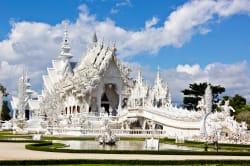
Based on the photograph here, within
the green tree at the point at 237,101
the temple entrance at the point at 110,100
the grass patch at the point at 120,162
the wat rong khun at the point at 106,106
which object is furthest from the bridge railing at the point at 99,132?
the grass patch at the point at 120,162

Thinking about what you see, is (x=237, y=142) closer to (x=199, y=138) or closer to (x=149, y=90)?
(x=199, y=138)

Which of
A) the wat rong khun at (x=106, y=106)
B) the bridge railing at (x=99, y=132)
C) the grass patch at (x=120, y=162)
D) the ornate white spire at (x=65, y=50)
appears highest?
the ornate white spire at (x=65, y=50)

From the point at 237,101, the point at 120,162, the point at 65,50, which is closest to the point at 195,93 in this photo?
the point at 237,101

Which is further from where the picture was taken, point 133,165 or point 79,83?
point 79,83

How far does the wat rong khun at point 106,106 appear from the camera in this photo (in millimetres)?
42537

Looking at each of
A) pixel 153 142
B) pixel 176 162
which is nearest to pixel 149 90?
pixel 153 142

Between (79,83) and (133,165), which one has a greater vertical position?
(79,83)

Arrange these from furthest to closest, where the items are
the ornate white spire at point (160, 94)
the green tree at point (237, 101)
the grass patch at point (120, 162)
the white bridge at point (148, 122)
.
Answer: the green tree at point (237, 101) → the ornate white spire at point (160, 94) → the white bridge at point (148, 122) → the grass patch at point (120, 162)

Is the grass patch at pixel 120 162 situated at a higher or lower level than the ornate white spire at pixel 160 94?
lower

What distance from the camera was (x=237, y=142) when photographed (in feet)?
101

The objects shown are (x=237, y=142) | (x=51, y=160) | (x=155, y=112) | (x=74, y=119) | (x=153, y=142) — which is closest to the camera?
(x=51, y=160)

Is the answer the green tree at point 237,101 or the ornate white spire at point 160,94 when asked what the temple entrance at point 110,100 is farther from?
the green tree at point 237,101

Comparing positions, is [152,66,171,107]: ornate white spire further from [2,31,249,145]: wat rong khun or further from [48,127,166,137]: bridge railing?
[48,127,166,137]: bridge railing

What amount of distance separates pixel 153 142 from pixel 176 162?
31.8ft
